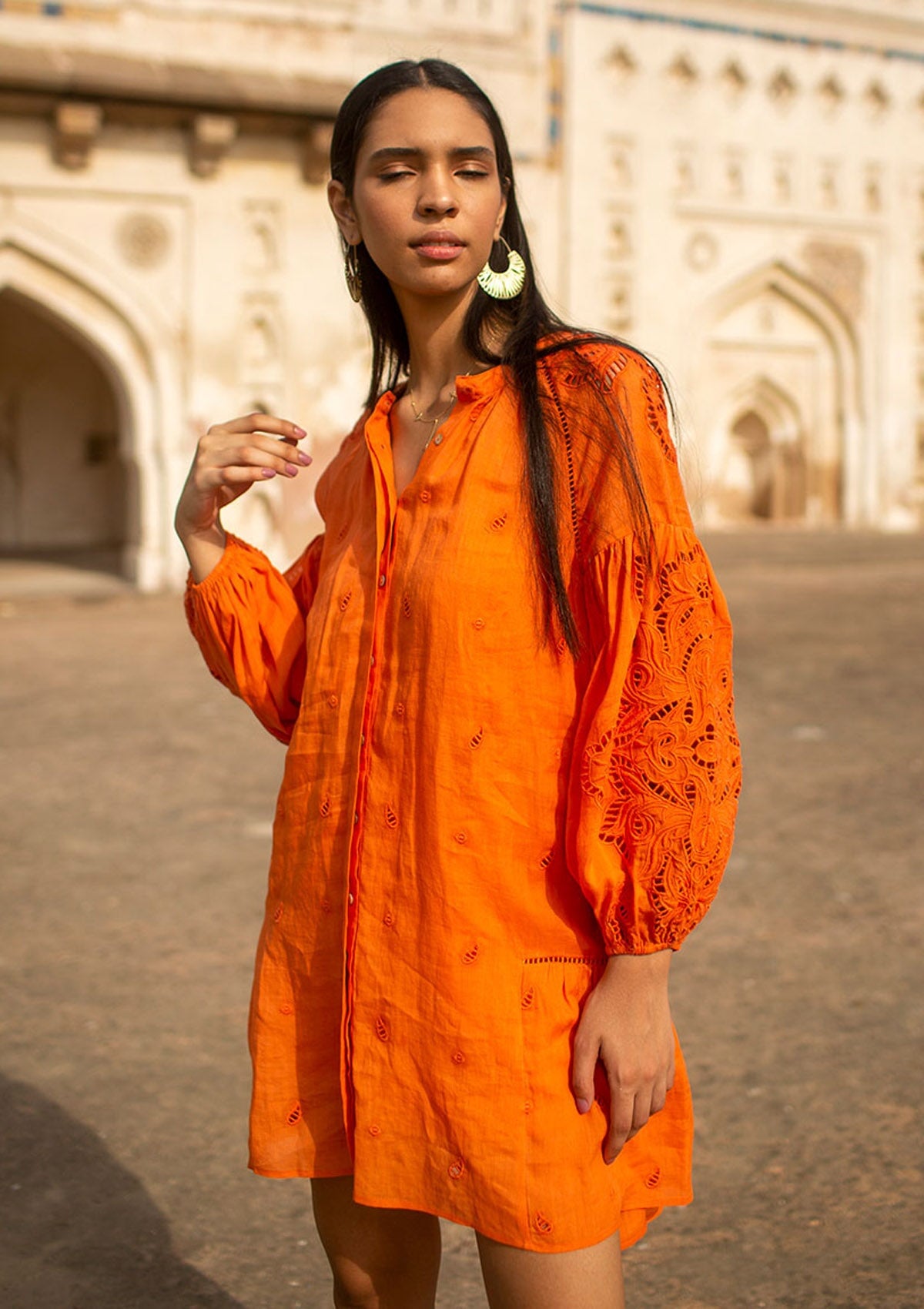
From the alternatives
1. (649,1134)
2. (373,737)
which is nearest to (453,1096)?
(649,1134)

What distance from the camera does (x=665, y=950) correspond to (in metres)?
1.23

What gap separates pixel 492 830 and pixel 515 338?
489 mm

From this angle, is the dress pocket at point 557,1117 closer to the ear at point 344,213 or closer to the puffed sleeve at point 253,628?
the puffed sleeve at point 253,628

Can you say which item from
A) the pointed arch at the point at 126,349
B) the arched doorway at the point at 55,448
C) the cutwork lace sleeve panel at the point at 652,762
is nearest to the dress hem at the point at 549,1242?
the cutwork lace sleeve panel at the point at 652,762

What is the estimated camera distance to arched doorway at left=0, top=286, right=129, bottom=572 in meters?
14.0

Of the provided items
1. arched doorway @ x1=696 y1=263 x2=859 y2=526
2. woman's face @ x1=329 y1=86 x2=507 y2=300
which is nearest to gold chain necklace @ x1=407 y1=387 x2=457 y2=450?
woman's face @ x1=329 y1=86 x2=507 y2=300

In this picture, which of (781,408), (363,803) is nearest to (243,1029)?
(363,803)

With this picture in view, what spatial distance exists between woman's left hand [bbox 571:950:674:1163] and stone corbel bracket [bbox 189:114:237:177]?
1032 cm

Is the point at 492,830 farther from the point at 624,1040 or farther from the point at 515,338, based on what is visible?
the point at 515,338

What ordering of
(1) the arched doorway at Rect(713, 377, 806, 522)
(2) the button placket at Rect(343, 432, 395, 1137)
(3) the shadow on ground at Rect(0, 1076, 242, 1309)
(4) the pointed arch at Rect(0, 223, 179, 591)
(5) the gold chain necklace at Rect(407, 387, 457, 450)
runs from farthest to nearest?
(1) the arched doorway at Rect(713, 377, 806, 522) → (4) the pointed arch at Rect(0, 223, 179, 591) → (3) the shadow on ground at Rect(0, 1076, 242, 1309) → (5) the gold chain necklace at Rect(407, 387, 457, 450) → (2) the button placket at Rect(343, 432, 395, 1137)

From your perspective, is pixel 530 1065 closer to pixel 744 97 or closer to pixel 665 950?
pixel 665 950

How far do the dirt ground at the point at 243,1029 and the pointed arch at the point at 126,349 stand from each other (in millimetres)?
5230

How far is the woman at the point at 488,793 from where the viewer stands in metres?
1.22

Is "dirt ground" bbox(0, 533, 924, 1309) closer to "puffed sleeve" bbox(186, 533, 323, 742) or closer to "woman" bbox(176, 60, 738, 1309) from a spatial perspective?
"woman" bbox(176, 60, 738, 1309)
